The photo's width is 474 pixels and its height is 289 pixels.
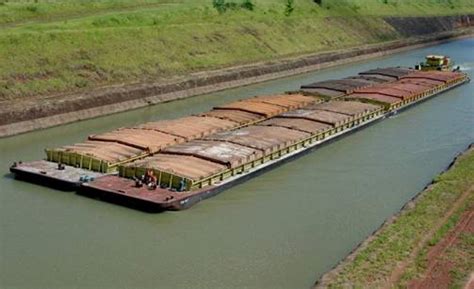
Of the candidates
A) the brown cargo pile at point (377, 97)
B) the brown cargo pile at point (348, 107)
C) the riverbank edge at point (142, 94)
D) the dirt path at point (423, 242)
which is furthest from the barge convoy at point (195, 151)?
the dirt path at point (423, 242)

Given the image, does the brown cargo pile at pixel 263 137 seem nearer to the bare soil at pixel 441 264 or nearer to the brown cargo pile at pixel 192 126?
the brown cargo pile at pixel 192 126

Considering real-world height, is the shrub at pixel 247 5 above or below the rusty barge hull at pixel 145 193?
above

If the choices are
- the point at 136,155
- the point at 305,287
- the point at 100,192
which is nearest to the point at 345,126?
the point at 136,155

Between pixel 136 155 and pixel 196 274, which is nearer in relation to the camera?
pixel 196 274

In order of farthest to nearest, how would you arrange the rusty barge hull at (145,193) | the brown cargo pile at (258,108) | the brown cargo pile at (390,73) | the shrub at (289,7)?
the shrub at (289,7) → the brown cargo pile at (390,73) → the brown cargo pile at (258,108) → the rusty barge hull at (145,193)

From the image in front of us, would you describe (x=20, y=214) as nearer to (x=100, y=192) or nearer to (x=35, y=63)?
(x=100, y=192)

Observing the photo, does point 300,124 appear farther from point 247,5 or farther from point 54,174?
point 247,5
